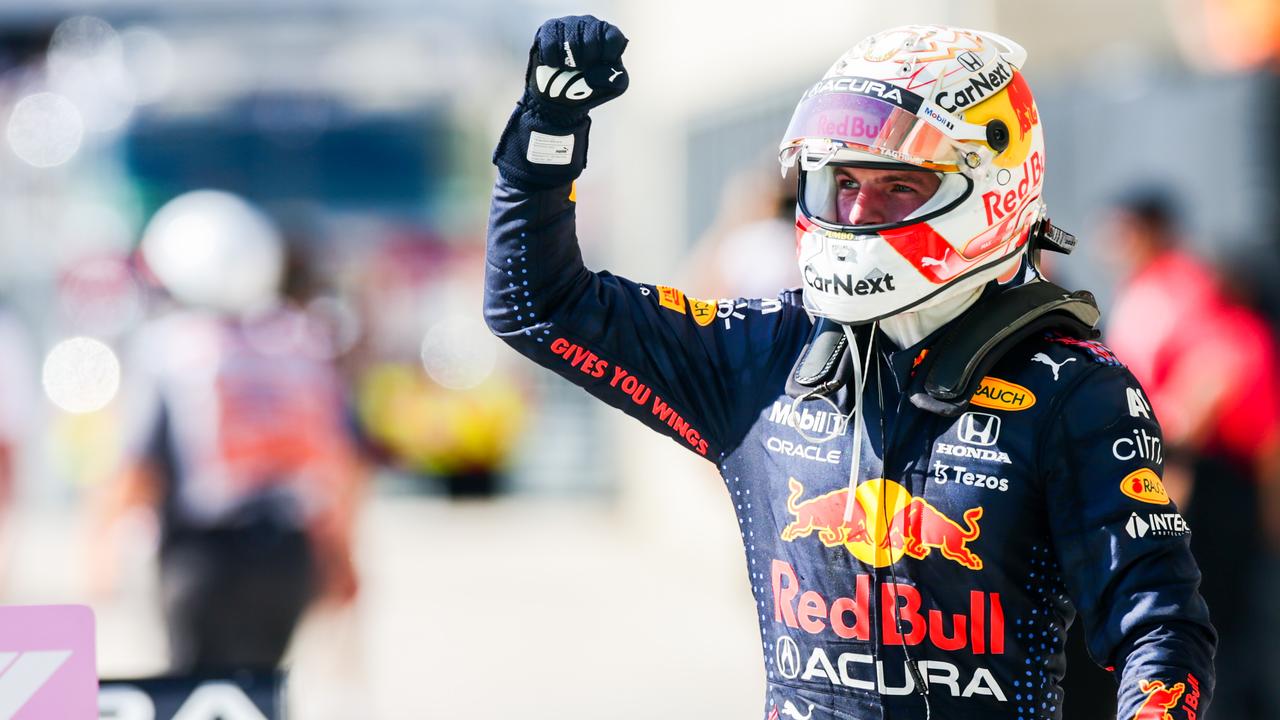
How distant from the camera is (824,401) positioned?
2.70 meters

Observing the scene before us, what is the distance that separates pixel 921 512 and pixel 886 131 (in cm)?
59

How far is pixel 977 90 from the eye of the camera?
106 inches

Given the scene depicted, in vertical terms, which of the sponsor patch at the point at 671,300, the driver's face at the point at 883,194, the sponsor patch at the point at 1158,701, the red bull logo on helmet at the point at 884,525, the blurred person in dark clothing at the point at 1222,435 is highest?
the driver's face at the point at 883,194

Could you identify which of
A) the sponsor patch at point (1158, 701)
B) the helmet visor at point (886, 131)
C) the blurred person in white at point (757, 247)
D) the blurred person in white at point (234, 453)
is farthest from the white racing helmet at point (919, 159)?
the blurred person in white at point (757, 247)

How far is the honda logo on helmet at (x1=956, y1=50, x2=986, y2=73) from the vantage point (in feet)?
8.86

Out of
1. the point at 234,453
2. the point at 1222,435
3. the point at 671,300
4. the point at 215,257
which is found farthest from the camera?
the point at 1222,435

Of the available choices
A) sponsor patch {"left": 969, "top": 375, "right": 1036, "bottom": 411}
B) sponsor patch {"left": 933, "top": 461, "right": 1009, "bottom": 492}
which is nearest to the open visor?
sponsor patch {"left": 969, "top": 375, "right": 1036, "bottom": 411}

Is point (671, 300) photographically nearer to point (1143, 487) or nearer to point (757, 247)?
point (1143, 487)

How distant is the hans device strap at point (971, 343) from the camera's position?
102 inches

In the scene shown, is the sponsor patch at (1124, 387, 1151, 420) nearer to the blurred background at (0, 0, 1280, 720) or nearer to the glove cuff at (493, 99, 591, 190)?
the glove cuff at (493, 99, 591, 190)

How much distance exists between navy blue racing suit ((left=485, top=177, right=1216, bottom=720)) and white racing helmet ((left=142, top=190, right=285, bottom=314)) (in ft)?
9.54

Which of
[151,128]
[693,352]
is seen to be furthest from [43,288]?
[693,352]

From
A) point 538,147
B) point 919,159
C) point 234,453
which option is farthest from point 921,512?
point 234,453

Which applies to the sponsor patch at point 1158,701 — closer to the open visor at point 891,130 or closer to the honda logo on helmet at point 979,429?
the honda logo on helmet at point 979,429
